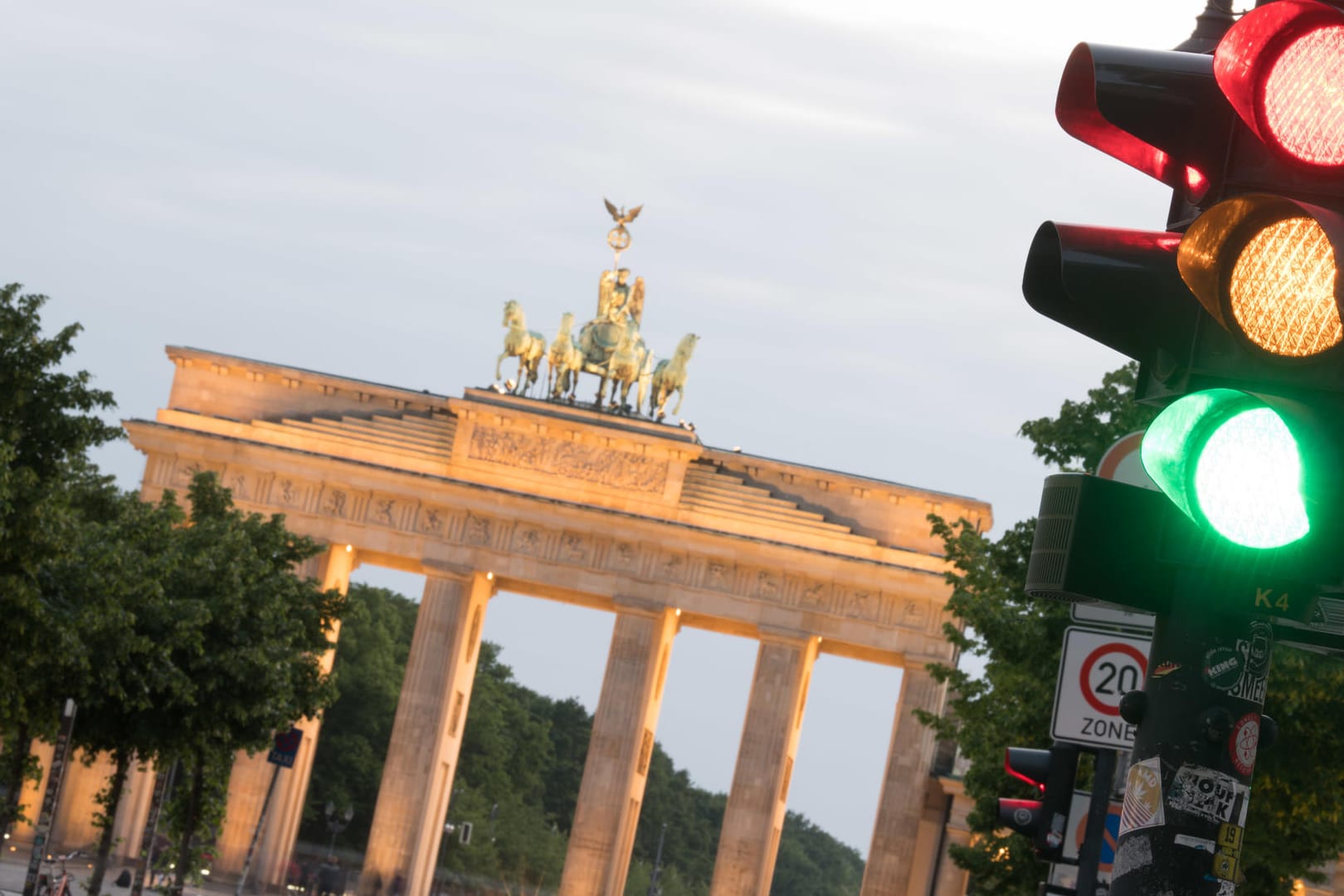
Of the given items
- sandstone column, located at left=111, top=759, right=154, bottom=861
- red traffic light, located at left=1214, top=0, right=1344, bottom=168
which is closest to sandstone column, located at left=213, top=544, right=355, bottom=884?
sandstone column, located at left=111, top=759, right=154, bottom=861

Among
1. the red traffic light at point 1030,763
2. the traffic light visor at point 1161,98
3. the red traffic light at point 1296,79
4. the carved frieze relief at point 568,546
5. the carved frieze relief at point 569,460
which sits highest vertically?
the carved frieze relief at point 569,460

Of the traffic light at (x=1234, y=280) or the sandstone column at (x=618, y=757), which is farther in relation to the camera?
the sandstone column at (x=618, y=757)

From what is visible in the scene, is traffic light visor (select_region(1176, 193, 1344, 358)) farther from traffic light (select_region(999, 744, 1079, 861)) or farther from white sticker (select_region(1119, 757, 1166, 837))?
traffic light (select_region(999, 744, 1079, 861))

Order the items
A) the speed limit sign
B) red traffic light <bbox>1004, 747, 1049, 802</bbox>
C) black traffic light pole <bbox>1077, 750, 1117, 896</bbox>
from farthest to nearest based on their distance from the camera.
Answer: red traffic light <bbox>1004, 747, 1049, 802</bbox>
the speed limit sign
black traffic light pole <bbox>1077, 750, 1117, 896</bbox>

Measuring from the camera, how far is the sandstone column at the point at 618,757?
222ft

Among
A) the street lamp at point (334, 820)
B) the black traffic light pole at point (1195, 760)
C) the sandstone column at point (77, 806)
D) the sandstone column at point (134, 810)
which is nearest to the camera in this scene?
the black traffic light pole at point (1195, 760)

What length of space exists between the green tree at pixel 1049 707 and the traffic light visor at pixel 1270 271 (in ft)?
69.1

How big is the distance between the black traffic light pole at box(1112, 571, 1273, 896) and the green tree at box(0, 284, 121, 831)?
23.0 m

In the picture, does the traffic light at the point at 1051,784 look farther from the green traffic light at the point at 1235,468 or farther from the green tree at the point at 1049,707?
the green tree at the point at 1049,707

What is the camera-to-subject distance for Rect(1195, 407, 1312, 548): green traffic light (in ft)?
11.0

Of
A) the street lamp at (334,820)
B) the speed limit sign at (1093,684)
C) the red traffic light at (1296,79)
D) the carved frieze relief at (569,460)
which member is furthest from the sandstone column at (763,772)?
the red traffic light at (1296,79)

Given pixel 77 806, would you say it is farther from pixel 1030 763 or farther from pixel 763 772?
pixel 1030 763

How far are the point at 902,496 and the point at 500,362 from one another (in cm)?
1542

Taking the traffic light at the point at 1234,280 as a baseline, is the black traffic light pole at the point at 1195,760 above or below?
below
